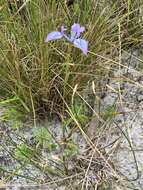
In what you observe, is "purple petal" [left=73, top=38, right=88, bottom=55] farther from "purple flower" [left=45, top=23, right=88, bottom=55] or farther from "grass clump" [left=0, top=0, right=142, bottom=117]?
"grass clump" [left=0, top=0, right=142, bottom=117]

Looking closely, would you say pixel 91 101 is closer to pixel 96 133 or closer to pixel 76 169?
pixel 96 133

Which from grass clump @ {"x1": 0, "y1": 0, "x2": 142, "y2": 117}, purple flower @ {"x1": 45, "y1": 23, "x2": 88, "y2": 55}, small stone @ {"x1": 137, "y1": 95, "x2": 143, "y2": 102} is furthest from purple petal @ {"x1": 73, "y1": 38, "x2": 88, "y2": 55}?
small stone @ {"x1": 137, "y1": 95, "x2": 143, "y2": 102}

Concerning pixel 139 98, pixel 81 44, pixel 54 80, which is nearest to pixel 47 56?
pixel 54 80

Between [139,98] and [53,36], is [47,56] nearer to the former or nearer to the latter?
[53,36]

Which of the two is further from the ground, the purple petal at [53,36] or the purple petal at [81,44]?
the purple petal at [53,36]

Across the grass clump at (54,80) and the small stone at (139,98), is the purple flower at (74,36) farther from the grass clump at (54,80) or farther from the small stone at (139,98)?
the small stone at (139,98)

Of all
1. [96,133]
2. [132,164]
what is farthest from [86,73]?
[132,164]

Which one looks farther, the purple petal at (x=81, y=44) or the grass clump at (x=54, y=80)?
the grass clump at (x=54, y=80)

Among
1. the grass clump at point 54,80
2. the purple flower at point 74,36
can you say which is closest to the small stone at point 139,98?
the grass clump at point 54,80

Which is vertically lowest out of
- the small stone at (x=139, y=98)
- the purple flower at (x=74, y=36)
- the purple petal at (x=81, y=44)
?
the small stone at (x=139, y=98)

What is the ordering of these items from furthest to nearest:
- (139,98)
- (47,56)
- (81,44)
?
(139,98) < (47,56) < (81,44)

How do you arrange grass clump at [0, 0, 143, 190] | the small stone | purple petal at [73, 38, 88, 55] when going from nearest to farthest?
purple petal at [73, 38, 88, 55] < grass clump at [0, 0, 143, 190] < the small stone
